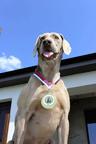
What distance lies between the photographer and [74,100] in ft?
25.0

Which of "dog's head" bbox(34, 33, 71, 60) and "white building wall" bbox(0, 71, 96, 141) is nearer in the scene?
"dog's head" bbox(34, 33, 71, 60)

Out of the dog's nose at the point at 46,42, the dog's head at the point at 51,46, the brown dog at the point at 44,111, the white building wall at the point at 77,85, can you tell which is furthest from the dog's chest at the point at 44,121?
the white building wall at the point at 77,85

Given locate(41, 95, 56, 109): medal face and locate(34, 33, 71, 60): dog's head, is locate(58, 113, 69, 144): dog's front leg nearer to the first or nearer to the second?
locate(41, 95, 56, 109): medal face

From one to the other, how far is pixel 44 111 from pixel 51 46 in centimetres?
77

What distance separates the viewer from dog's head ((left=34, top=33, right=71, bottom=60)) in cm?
344

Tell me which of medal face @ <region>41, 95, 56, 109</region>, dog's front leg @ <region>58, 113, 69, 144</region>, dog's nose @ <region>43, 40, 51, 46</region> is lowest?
dog's front leg @ <region>58, 113, 69, 144</region>

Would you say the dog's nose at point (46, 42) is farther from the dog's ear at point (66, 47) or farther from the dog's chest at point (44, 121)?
the dog's chest at point (44, 121)

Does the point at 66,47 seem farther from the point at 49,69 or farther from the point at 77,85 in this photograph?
the point at 77,85

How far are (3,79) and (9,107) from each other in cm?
76

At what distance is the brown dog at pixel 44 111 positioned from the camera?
3.18 meters

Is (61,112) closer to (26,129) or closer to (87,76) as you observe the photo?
(26,129)

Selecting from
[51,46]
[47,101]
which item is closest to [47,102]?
[47,101]

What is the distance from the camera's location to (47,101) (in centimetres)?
313

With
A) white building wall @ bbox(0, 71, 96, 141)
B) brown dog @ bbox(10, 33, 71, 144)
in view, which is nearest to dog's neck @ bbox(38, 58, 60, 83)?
brown dog @ bbox(10, 33, 71, 144)
